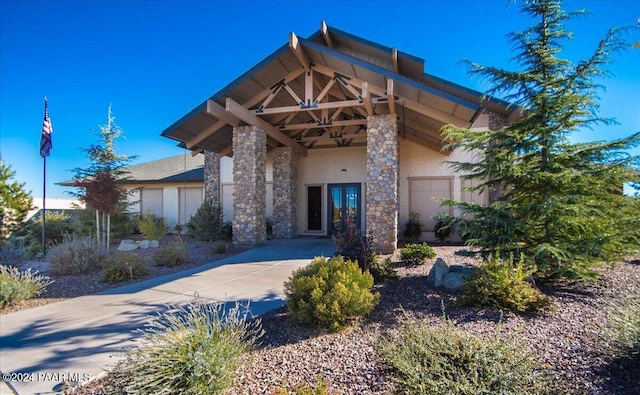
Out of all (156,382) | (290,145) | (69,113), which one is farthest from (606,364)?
(69,113)

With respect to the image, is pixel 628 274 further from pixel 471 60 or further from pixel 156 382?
pixel 156 382

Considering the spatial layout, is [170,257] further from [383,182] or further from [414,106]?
[414,106]

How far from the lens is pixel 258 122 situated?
38.8 ft

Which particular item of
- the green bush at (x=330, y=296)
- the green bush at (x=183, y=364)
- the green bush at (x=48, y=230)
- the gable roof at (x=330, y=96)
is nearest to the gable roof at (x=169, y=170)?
the green bush at (x=48, y=230)

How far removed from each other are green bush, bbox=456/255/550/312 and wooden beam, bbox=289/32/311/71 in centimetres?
824

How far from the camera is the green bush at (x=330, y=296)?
156 inches

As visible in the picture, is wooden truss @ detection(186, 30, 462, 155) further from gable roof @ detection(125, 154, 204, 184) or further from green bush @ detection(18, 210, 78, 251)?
green bush @ detection(18, 210, 78, 251)

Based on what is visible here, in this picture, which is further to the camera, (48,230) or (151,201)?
(151,201)

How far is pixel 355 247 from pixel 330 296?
8.75 feet

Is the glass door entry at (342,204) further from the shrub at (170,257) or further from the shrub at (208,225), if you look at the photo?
the shrub at (170,257)

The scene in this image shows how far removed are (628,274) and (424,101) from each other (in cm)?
622

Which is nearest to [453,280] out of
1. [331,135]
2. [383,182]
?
[383,182]

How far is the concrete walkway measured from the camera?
334 centimetres

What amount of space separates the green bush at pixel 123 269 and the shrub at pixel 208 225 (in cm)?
584
